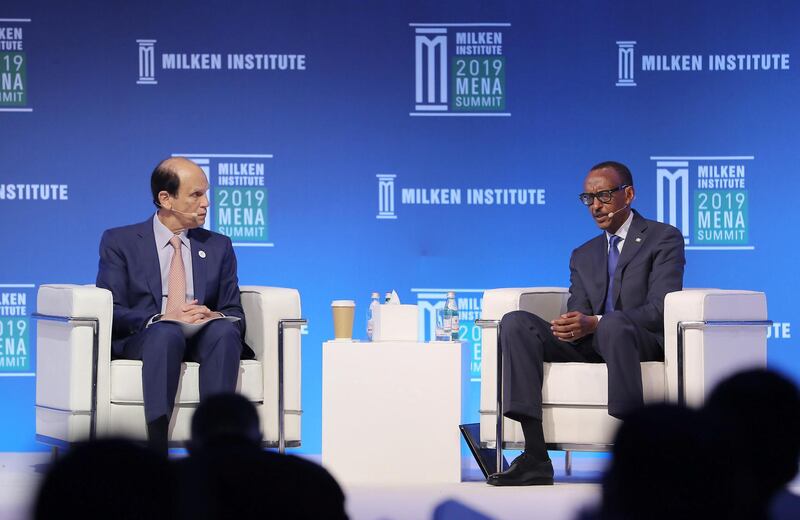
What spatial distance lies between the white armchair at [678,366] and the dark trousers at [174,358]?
3.85ft

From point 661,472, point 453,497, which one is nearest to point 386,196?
point 453,497

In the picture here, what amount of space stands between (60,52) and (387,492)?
2915mm

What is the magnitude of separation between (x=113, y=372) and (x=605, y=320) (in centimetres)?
184

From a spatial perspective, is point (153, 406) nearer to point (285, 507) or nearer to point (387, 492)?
point (387, 492)

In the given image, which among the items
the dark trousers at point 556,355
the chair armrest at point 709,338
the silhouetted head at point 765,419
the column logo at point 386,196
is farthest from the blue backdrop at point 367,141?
the silhouetted head at point 765,419

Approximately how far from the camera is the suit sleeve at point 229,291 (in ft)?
14.5

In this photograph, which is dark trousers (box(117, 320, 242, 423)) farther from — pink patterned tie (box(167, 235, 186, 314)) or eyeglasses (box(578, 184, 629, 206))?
eyeglasses (box(578, 184, 629, 206))

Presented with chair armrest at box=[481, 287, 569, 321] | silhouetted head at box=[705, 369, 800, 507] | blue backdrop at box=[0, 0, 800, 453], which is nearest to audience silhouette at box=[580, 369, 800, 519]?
silhouetted head at box=[705, 369, 800, 507]

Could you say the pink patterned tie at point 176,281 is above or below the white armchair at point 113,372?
above

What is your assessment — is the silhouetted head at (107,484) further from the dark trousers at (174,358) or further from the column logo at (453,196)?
the column logo at (453,196)

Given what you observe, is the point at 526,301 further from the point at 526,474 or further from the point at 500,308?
the point at 526,474

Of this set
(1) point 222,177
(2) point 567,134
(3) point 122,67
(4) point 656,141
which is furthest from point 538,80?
(3) point 122,67

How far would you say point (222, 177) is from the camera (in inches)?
216

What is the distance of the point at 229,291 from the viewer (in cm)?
445
